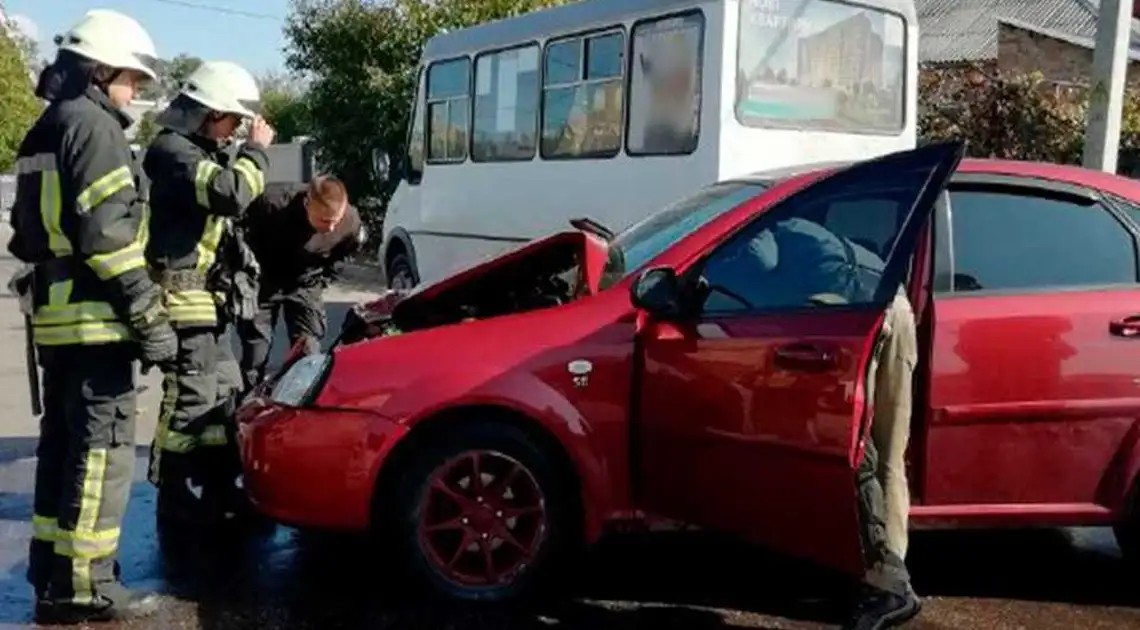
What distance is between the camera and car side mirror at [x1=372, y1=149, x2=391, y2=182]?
21016 millimetres

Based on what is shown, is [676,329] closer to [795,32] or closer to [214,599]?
[214,599]

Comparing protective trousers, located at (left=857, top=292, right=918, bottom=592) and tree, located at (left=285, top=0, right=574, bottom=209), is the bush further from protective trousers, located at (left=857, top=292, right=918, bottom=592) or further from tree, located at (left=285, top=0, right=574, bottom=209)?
protective trousers, located at (left=857, top=292, right=918, bottom=592)

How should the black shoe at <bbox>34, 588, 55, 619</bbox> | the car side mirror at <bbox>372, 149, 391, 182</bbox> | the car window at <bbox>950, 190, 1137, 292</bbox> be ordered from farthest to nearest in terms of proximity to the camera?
the car side mirror at <bbox>372, 149, 391, 182</bbox>, the car window at <bbox>950, 190, 1137, 292</bbox>, the black shoe at <bbox>34, 588, 55, 619</bbox>

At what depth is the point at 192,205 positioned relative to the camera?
5.23 meters

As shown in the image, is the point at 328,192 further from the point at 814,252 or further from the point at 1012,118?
the point at 1012,118

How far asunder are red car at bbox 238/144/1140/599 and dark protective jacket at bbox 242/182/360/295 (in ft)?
6.47

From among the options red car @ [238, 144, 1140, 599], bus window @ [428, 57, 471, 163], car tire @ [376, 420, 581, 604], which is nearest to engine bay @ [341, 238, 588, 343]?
red car @ [238, 144, 1140, 599]

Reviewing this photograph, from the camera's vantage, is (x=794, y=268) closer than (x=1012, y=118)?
Yes

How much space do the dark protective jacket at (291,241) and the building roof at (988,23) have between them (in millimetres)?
26079

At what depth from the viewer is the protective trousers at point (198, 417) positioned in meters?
5.43

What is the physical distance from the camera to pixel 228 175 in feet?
16.5

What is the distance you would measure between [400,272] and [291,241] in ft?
24.3

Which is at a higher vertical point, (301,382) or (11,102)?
(11,102)

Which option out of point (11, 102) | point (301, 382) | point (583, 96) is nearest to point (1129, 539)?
point (301, 382)
